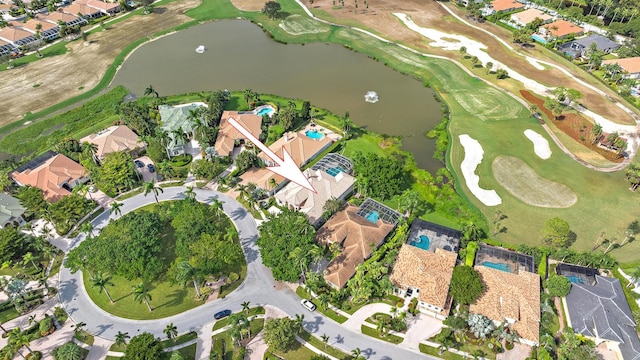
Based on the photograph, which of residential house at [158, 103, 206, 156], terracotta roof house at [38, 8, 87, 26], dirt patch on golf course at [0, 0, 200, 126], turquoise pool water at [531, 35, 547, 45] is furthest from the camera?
terracotta roof house at [38, 8, 87, 26]

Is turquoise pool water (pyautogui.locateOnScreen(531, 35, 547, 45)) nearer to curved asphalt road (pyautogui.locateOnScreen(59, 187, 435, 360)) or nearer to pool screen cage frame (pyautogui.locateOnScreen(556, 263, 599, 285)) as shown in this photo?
pool screen cage frame (pyautogui.locateOnScreen(556, 263, 599, 285))

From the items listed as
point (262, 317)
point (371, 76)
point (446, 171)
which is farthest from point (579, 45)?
point (262, 317)

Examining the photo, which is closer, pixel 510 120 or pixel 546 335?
pixel 546 335

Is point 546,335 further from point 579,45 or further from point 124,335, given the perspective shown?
point 579,45

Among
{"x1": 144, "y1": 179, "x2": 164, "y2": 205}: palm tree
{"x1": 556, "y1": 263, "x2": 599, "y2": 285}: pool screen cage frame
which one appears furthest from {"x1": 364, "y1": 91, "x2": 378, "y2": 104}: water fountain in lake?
{"x1": 556, "y1": 263, "x2": 599, "y2": 285}: pool screen cage frame

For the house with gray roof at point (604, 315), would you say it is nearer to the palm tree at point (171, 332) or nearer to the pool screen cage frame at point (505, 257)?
the pool screen cage frame at point (505, 257)

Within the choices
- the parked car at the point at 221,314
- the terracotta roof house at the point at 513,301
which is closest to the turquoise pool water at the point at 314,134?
the parked car at the point at 221,314

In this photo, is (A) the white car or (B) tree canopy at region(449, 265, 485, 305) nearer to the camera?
(B) tree canopy at region(449, 265, 485, 305)
